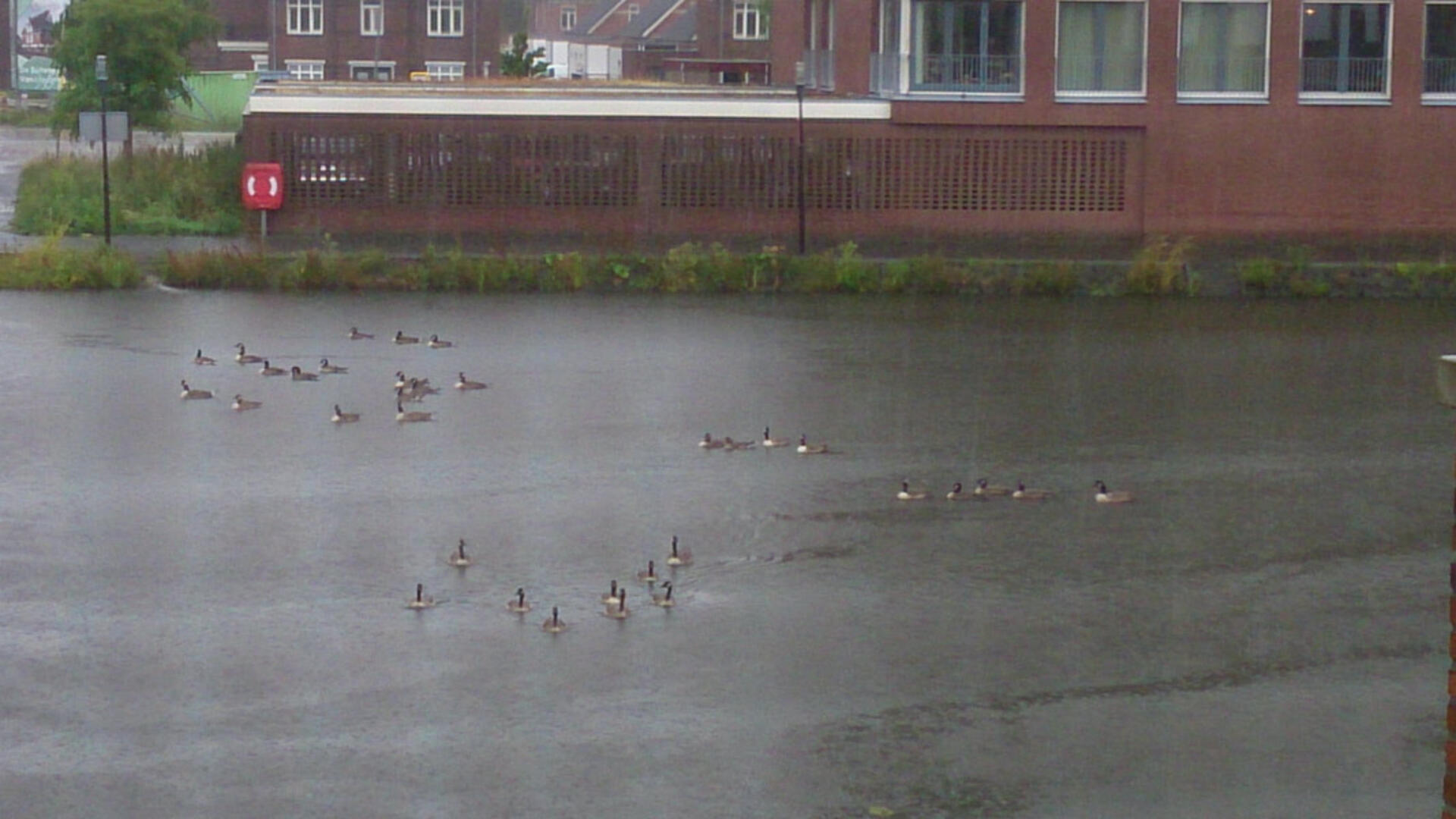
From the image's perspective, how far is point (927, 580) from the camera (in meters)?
14.9

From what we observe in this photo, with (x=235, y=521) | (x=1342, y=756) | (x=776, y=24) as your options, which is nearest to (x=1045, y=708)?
(x=1342, y=756)

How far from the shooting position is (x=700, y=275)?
31641 millimetres

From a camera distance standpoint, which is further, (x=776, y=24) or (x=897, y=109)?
(x=776, y=24)

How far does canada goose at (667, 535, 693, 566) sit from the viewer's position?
1521 centimetres

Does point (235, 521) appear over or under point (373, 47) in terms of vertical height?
under

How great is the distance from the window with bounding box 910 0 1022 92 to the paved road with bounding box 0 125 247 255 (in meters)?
12.0

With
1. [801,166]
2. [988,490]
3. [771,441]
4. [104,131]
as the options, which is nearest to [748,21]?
[801,166]

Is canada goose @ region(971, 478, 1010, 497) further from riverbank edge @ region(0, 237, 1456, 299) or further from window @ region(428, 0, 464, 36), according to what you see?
window @ region(428, 0, 464, 36)

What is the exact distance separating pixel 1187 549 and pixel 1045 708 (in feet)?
13.9

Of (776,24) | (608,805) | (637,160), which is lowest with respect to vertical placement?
(608,805)

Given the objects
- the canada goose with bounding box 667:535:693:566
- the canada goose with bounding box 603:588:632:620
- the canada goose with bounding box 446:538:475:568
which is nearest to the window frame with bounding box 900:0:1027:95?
the canada goose with bounding box 667:535:693:566

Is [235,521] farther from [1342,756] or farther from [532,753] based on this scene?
[1342,756]

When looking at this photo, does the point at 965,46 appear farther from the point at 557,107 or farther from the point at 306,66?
the point at 306,66

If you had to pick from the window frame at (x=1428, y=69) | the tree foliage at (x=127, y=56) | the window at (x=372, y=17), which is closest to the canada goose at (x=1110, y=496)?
the window frame at (x=1428, y=69)
